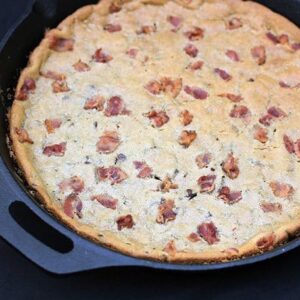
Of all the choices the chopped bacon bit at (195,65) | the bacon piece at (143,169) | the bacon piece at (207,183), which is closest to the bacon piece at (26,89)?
the bacon piece at (143,169)

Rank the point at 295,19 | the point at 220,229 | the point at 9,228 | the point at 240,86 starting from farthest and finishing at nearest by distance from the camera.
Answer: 1. the point at 295,19
2. the point at 240,86
3. the point at 220,229
4. the point at 9,228

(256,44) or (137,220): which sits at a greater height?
(256,44)

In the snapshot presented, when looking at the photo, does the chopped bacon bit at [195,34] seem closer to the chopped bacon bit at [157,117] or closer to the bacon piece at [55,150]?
the chopped bacon bit at [157,117]

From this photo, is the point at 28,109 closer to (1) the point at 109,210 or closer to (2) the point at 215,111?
(1) the point at 109,210

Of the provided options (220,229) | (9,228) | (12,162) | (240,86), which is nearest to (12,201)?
(9,228)

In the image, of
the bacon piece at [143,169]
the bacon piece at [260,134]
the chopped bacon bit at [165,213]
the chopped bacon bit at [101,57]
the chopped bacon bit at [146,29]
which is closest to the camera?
the chopped bacon bit at [165,213]

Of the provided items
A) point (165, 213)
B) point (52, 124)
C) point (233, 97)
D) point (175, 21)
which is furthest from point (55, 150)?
point (175, 21)

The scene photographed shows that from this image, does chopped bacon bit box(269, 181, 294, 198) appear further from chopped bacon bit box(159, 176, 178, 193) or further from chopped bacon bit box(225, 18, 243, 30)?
chopped bacon bit box(225, 18, 243, 30)

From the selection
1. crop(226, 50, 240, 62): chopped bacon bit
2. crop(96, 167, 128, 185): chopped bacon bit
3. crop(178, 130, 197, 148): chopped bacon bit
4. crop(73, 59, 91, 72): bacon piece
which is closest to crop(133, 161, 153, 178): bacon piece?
crop(96, 167, 128, 185): chopped bacon bit
